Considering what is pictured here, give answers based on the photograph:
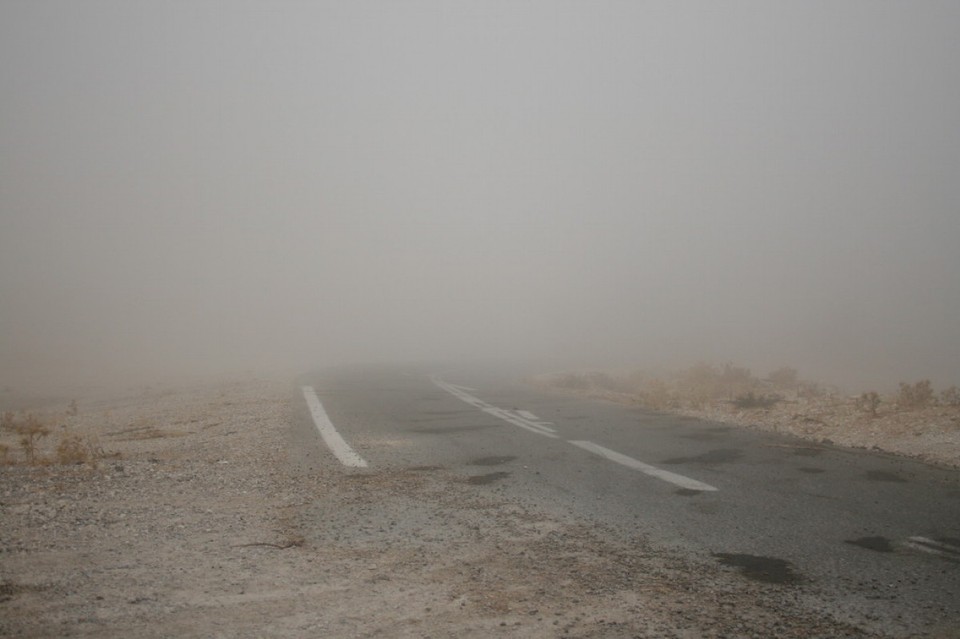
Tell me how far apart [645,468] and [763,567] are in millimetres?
2954

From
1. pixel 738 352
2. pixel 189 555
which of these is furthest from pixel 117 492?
pixel 738 352

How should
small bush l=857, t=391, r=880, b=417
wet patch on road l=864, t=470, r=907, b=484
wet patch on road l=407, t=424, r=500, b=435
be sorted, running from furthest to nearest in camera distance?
small bush l=857, t=391, r=880, b=417 → wet patch on road l=407, t=424, r=500, b=435 → wet patch on road l=864, t=470, r=907, b=484

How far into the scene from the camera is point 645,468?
648 cm

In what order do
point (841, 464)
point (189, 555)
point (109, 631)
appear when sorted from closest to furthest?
point (109, 631), point (189, 555), point (841, 464)

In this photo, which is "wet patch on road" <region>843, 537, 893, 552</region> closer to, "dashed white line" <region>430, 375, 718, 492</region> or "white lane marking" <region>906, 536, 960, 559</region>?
"white lane marking" <region>906, 536, 960, 559</region>

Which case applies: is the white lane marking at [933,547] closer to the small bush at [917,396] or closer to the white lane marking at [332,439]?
the white lane marking at [332,439]

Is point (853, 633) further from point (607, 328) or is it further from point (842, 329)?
point (607, 328)

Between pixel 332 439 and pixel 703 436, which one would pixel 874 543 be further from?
pixel 332 439

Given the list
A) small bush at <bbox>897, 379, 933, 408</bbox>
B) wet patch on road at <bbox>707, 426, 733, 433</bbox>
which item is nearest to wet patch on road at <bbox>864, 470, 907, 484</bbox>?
wet patch on road at <bbox>707, 426, 733, 433</bbox>

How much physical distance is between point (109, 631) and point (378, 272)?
524 feet

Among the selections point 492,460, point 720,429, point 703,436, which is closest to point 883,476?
point 703,436

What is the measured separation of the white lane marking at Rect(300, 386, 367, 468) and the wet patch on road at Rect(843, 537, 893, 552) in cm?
451

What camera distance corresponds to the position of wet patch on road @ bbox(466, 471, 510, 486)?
579 centimetres

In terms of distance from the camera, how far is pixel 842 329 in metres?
57.0
